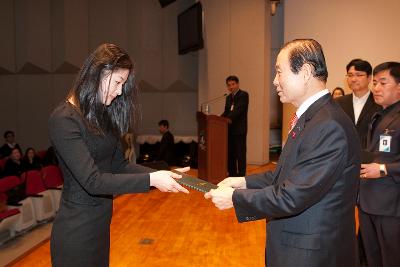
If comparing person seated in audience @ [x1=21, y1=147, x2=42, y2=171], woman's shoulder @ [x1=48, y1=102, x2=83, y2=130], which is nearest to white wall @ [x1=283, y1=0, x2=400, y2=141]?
person seated in audience @ [x1=21, y1=147, x2=42, y2=171]

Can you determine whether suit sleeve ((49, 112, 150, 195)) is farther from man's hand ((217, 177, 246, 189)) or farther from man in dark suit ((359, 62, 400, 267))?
man in dark suit ((359, 62, 400, 267))

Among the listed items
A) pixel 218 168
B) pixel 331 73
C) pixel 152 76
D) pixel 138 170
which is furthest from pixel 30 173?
pixel 331 73

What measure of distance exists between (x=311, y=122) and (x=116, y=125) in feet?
2.91

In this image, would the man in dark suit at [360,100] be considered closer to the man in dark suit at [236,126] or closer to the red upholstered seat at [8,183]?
the man in dark suit at [236,126]

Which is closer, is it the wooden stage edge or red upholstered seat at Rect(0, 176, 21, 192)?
the wooden stage edge

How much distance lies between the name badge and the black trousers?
14.1 ft

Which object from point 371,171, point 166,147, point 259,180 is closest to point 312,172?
point 259,180

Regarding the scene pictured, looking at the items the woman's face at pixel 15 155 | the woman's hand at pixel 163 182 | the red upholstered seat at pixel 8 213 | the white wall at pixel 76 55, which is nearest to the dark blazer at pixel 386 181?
the woman's hand at pixel 163 182

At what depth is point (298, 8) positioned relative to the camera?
875 cm

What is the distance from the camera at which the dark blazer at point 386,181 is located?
265 cm

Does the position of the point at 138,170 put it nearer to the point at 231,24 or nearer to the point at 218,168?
the point at 218,168

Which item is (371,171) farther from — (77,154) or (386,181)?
(77,154)

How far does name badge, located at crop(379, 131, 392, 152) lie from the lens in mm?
2678

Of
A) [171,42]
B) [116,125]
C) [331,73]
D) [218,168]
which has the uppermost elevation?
[171,42]
